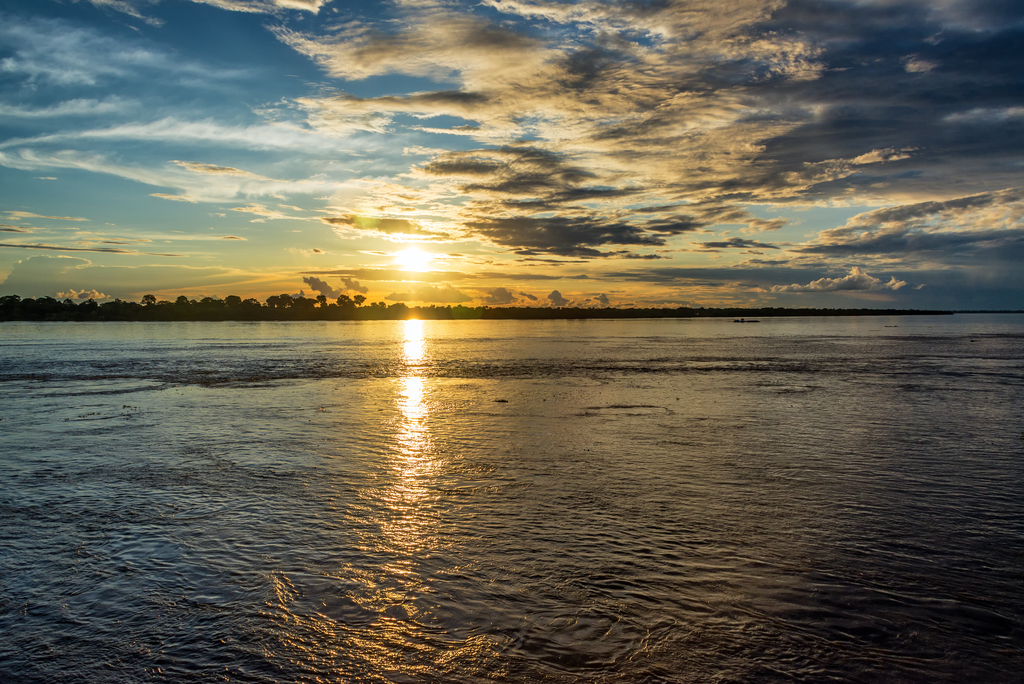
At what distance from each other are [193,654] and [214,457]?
10.6 meters

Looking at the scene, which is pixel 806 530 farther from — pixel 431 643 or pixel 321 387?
pixel 321 387

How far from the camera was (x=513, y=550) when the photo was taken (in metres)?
9.38

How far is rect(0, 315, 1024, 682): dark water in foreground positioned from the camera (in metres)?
6.50

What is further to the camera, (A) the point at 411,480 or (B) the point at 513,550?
(A) the point at 411,480

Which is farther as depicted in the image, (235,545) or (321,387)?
(321,387)

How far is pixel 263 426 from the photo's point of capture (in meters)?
21.0

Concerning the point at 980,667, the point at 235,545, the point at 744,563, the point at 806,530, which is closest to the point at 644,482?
the point at 806,530

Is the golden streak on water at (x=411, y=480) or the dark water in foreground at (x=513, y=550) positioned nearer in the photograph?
the dark water in foreground at (x=513, y=550)

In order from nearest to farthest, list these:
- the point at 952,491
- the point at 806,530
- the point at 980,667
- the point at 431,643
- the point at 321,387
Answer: the point at 980,667 → the point at 431,643 → the point at 806,530 → the point at 952,491 → the point at 321,387

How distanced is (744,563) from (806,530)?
2.21 meters

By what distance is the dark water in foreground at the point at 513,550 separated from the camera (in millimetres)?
6496

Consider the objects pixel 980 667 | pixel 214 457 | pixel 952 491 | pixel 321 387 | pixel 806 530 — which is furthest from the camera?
pixel 321 387

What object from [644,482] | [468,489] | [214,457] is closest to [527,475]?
[468,489]

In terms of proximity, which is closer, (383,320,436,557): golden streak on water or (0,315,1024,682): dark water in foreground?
(0,315,1024,682): dark water in foreground
